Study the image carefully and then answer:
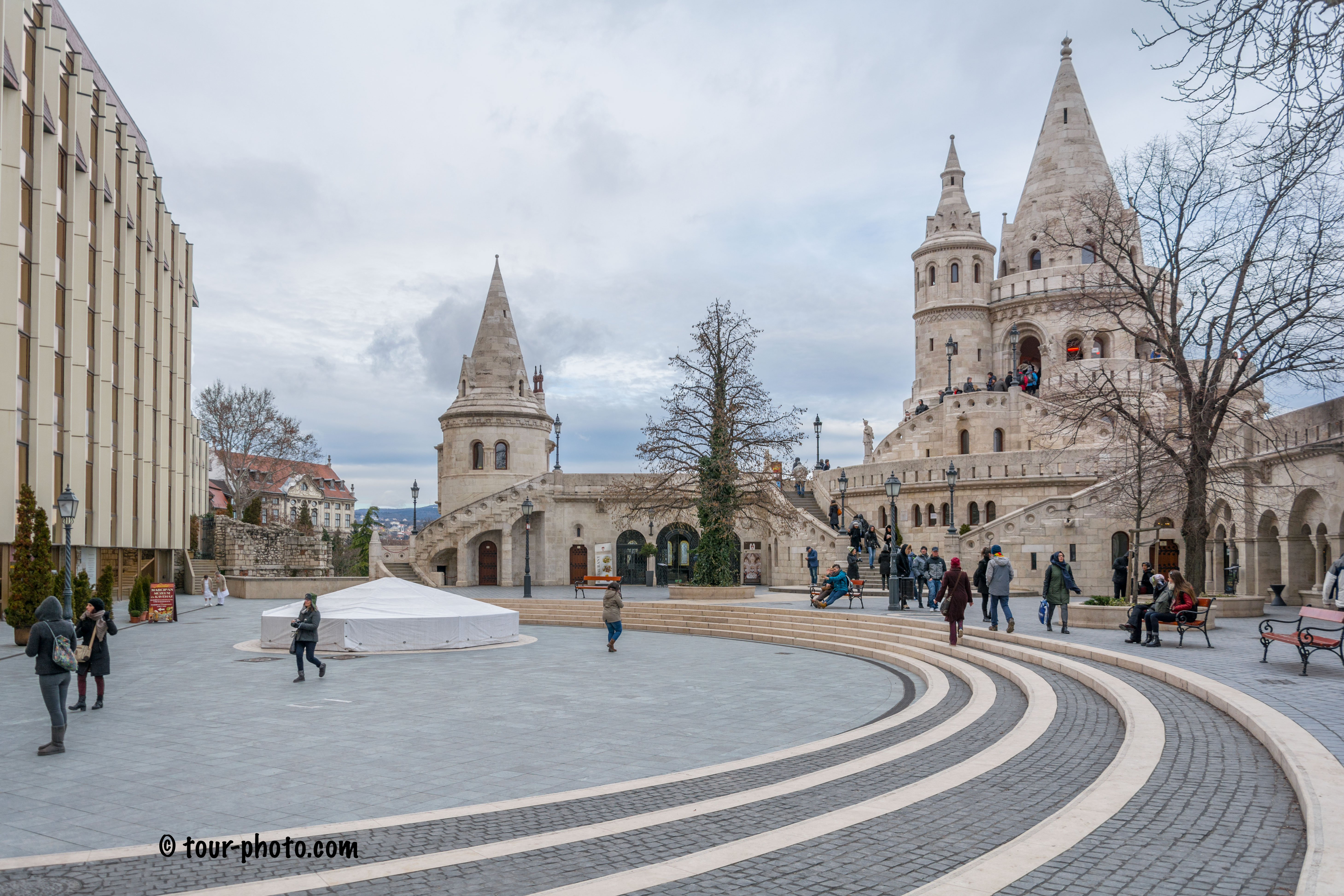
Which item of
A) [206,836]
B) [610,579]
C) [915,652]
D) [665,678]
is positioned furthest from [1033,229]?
[206,836]

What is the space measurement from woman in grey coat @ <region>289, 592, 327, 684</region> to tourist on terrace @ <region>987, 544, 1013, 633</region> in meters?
12.4

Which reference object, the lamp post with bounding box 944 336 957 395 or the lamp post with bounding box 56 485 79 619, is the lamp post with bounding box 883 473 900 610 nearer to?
the lamp post with bounding box 56 485 79 619

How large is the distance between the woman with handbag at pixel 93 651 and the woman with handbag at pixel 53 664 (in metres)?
2.44

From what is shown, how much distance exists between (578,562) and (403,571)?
25.4 ft

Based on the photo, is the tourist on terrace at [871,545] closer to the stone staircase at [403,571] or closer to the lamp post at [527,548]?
the lamp post at [527,548]

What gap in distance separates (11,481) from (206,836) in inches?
835

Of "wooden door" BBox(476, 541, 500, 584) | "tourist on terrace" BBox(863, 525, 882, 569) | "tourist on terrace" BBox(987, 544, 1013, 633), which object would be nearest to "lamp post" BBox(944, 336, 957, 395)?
"tourist on terrace" BBox(863, 525, 882, 569)

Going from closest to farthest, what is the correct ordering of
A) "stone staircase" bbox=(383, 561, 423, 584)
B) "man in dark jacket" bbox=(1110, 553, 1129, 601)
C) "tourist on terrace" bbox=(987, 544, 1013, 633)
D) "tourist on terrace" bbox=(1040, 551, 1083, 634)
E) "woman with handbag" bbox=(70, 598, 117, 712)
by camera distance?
"woman with handbag" bbox=(70, 598, 117, 712) → "tourist on terrace" bbox=(1040, 551, 1083, 634) → "tourist on terrace" bbox=(987, 544, 1013, 633) → "man in dark jacket" bbox=(1110, 553, 1129, 601) → "stone staircase" bbox=(383, 561, 423, 584)

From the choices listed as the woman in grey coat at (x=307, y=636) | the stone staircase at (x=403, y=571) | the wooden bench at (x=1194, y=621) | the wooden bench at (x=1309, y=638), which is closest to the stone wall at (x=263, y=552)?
the stone staircase at (x=403, y=571)

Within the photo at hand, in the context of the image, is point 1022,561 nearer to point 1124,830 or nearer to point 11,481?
point 1124,830

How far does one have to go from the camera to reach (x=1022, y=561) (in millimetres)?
32344

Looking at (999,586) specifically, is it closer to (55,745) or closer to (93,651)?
(93,651)

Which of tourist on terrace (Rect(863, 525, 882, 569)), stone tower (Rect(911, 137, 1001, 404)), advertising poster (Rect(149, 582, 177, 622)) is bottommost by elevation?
advertising poster (Rect(149, 582, 177, 622))

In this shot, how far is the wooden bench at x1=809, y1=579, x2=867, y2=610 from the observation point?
2527cm
